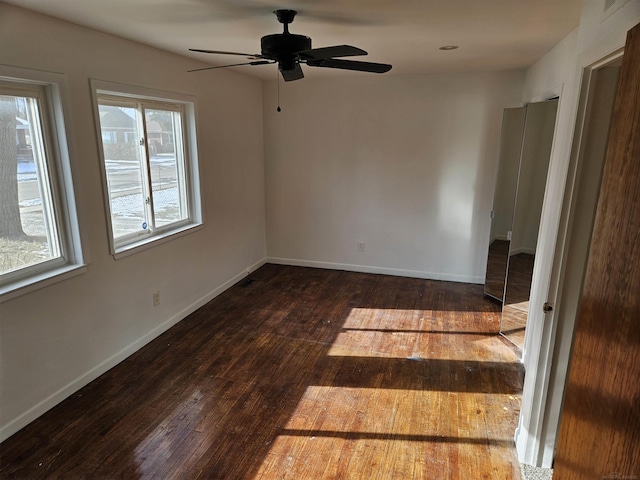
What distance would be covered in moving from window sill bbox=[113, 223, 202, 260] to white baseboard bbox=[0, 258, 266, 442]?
725mm

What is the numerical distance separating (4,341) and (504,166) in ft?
14.0

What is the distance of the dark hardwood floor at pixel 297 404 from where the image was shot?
2105 mm

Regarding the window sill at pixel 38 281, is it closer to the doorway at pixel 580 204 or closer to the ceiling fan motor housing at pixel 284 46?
the ceiling fan motor housing at pixel 284 46

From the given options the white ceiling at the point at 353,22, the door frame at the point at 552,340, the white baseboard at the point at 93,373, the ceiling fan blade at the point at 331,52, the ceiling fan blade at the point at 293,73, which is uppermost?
the white ceiling at the point at 353,22

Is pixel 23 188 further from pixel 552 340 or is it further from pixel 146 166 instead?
pixel 552 340

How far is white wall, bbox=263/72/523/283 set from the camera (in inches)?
172

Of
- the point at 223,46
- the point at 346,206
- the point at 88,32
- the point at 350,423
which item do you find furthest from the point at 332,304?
the point at 88,32

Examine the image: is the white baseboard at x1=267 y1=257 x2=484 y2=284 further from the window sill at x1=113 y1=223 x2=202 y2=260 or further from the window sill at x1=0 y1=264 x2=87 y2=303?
the window sill at x1=0 y1=264 x2=87 y2=303

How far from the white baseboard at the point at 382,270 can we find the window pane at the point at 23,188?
10.4ft

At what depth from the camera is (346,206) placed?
4996 millimetres

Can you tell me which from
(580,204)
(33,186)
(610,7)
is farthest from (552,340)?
(33,186)

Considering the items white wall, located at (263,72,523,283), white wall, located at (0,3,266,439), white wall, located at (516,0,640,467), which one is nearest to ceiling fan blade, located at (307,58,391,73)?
white wall, located at (516,0,640,467)

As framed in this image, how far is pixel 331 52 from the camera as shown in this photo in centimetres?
197

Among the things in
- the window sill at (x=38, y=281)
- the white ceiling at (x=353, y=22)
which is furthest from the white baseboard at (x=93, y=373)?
the white ceiling at (x=353, y=22)
